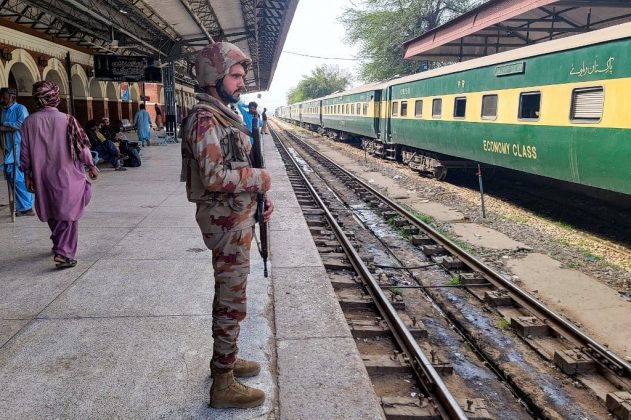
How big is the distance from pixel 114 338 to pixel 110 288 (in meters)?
1.11

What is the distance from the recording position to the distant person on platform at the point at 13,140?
675 centimetres

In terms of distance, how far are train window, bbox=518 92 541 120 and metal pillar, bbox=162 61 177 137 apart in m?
18.8

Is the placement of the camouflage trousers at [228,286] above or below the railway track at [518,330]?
above

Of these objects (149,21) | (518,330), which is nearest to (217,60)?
(518,330)

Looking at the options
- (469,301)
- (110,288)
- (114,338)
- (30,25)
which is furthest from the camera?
(30,25)

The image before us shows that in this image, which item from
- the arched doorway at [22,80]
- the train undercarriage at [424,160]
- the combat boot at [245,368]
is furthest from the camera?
the arched doorway at [22,80]

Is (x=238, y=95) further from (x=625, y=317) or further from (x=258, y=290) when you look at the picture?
(x=625, y=317)

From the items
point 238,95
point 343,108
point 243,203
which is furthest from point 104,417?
point 343,108

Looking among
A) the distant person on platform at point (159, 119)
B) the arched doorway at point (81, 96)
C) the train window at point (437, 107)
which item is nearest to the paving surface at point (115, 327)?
the train window at point (437, 107)

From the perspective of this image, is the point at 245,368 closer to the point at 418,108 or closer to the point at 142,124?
the point at 418,108

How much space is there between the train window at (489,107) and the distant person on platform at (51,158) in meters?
8.41

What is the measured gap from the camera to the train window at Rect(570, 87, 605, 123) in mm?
7227

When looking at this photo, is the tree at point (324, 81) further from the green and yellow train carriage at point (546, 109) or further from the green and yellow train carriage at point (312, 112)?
the green and yellow train carriage at point (546, 109)

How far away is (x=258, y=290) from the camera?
182 inches
